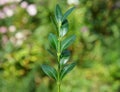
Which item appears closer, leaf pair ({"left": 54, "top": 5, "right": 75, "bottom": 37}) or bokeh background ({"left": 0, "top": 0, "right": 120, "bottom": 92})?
leaf pair ({"left": 54, "top": 5, "right": 75, "bottom": 37})

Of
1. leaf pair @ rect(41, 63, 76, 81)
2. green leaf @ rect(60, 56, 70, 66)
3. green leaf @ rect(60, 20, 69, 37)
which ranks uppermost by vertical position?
green leaf @ rect(60, 20, 69, 37)

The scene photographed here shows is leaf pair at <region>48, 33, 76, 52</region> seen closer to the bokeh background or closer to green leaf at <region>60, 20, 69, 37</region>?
green leaf at <region>60, 20, 69, 37</region>

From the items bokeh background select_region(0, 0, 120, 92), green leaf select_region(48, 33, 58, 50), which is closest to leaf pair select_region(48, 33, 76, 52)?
green leaf select_region(48, 33, 58, 50)

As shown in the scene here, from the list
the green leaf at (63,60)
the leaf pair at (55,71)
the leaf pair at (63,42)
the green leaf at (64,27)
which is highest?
the green leaf at (64,27)

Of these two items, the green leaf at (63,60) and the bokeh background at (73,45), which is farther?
the bokeh background at (73,45)

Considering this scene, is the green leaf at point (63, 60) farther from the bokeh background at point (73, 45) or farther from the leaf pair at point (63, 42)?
the bokeh background at point (73, 45)

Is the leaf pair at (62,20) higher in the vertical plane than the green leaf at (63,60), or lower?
higher

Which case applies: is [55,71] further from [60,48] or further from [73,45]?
[73,45]

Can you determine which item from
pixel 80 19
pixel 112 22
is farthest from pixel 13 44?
pixel 112 22

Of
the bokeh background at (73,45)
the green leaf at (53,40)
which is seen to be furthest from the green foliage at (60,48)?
the bokeh background at (73,45)
